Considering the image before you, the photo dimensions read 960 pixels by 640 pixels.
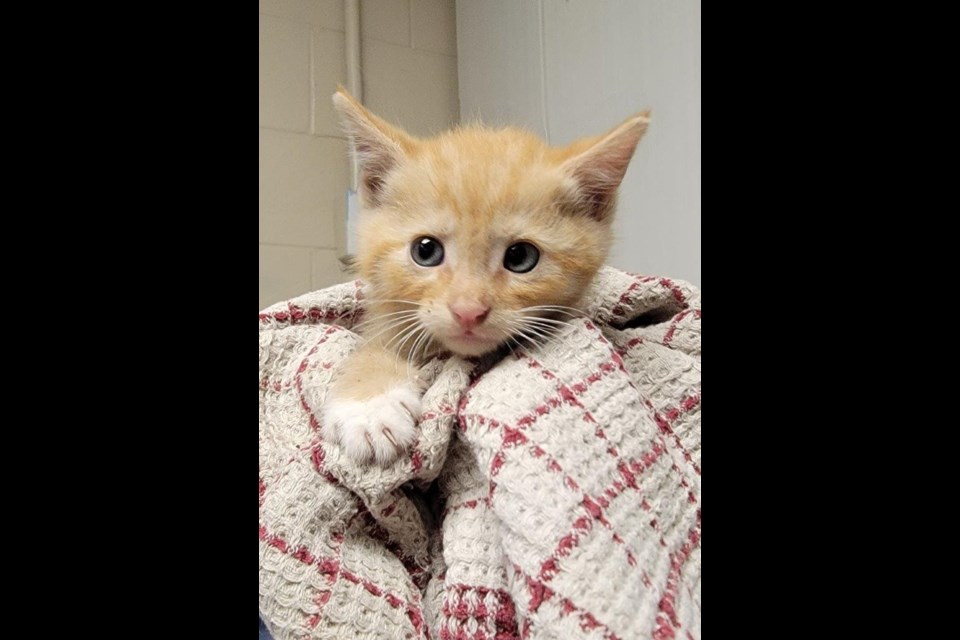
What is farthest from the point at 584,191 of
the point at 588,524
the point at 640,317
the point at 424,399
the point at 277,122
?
the point at 277,122

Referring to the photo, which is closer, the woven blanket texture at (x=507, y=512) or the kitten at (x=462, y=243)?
the woven blanket texture at (x=507, y=512)

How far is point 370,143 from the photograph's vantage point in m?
0.97

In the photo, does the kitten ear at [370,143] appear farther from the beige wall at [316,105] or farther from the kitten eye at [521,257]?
the beige wall at [316,105]

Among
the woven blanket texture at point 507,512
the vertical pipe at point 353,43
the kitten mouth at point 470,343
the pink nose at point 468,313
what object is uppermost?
the vertical pipe at point 353,43

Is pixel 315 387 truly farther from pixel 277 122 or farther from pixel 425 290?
pixel 277 122

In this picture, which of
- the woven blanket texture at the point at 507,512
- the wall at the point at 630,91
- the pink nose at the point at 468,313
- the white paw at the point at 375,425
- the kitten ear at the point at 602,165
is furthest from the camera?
the wall at the point at 630,91

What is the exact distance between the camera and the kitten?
0.82m

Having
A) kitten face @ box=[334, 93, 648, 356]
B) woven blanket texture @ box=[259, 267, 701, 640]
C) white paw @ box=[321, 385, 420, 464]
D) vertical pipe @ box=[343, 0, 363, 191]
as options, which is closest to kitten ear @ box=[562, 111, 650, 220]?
kitten face @ box=[334, 93, 648, 356]

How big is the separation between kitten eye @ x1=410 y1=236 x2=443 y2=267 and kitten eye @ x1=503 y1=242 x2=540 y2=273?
0.29ft

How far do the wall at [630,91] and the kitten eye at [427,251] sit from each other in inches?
13.6

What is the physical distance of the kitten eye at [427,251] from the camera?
887 mm

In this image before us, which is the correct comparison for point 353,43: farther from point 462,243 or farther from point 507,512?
point 507,512

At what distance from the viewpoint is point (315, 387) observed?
0.85 meters

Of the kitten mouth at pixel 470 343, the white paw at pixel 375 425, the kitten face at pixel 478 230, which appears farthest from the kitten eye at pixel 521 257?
the white paw at pixel 375 425
